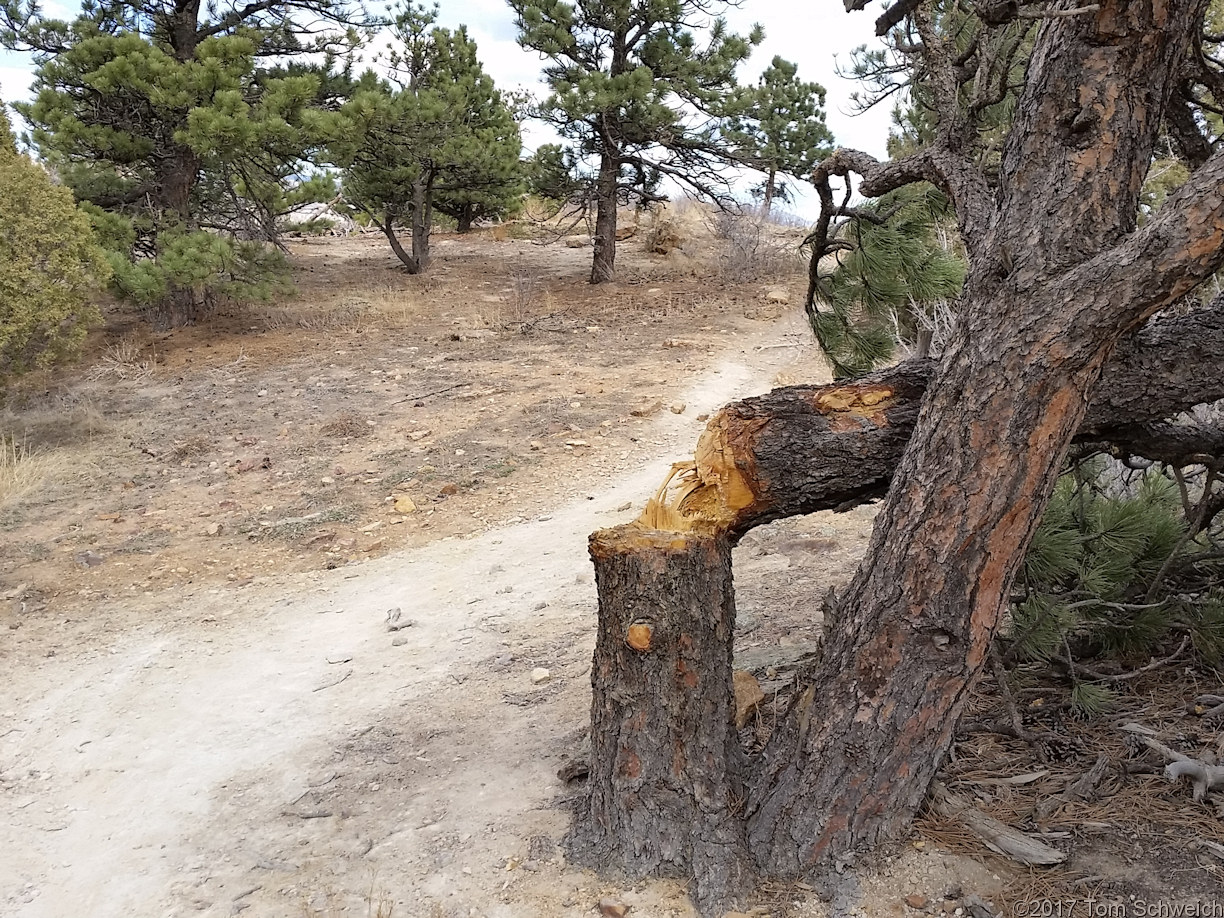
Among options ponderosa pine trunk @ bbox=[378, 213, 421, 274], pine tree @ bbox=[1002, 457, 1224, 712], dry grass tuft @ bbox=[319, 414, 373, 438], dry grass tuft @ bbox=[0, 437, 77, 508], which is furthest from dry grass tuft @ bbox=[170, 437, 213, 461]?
ponderosa pine trunk @ bbox=[378, 213, 421, 274]

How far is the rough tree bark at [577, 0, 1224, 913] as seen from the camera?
205cm

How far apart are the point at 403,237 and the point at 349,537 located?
15.5m

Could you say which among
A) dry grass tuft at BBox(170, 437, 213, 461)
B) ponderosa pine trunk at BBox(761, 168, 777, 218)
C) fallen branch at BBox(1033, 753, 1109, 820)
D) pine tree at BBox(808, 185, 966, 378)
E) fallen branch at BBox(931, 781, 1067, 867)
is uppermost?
ponderosa pine trunk at BBox(761, 168, 777, 218)

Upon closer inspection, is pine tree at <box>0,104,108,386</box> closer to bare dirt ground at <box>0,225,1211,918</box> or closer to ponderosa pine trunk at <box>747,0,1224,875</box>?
bare dirt ground at <box>0,225,1211,918</box>

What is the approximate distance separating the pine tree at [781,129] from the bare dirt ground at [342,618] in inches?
151

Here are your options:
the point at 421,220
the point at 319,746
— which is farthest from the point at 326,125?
the point at 319,746

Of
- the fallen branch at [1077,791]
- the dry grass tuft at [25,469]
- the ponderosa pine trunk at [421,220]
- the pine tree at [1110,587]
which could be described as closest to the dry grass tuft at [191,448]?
the dry grass tuft at [25,469]

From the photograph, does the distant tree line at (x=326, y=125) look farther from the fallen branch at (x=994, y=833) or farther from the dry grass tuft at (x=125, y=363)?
the fallen branch at (x=994, y=833)

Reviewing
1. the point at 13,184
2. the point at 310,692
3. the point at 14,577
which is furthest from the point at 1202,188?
the point at 13,184

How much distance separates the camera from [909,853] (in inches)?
96.9

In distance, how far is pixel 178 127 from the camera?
10758mm

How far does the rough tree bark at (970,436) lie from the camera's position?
2.05 m

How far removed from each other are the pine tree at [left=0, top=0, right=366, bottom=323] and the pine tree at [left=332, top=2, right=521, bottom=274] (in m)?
1.31

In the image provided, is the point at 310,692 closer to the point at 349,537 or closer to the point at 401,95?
the point at 349,537
